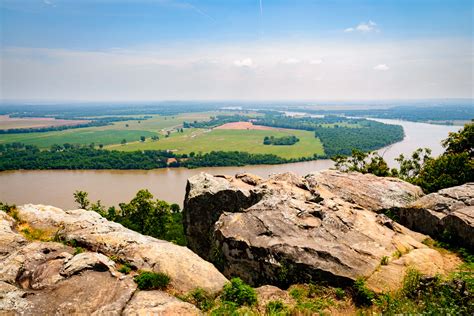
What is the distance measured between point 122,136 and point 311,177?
150m

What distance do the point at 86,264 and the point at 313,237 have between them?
862 cm

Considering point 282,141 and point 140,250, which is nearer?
point 140,250

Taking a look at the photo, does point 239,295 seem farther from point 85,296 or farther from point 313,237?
point 85,296

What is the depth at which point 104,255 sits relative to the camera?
11484 mm

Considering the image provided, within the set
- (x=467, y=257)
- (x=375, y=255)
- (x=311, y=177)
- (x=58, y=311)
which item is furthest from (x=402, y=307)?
(x=311, y=177)

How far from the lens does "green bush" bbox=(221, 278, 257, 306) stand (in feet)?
31.6

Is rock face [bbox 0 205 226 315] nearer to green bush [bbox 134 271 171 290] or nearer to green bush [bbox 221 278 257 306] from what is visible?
green bush [bbox 134 271 171 290]

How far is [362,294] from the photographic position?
945 cm

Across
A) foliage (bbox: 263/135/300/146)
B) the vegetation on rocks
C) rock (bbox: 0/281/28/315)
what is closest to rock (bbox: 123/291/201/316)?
rock (bbox: 0/281/28/315)

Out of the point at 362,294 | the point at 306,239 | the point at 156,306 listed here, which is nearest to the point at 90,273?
the point at 156,306

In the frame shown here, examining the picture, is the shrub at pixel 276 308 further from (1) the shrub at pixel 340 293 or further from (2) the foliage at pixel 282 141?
(2) the foliage at pixel 282 141

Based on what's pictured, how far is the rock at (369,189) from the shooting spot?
16875 millimetres

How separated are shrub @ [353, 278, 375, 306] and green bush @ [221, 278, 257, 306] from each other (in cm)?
325

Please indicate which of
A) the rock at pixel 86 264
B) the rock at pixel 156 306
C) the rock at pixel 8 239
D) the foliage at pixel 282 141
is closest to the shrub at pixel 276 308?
the rock at pixel 156 306
